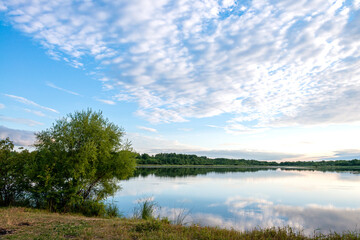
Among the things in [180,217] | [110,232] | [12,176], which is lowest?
[180,217]

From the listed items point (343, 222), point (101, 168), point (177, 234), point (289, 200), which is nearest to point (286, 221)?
point (343, 222)

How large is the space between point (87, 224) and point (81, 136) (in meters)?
9.77

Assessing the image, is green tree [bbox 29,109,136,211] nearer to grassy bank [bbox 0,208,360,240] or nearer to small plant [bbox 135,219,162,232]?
grassy bank [bbox 0,208,360,240]

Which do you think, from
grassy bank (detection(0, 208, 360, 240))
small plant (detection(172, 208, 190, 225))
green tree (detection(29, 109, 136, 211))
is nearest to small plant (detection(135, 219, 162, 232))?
grassy bank (detection(0, 208, 360, 240))

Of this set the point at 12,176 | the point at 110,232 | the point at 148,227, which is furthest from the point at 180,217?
the point at 12,176

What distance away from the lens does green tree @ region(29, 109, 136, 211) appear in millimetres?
17609

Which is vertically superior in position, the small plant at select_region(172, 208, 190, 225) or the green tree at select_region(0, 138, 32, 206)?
the green tree at select_region(0, 138, 32, 206)

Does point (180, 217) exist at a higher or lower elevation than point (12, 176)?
lower

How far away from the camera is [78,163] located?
1820 cm

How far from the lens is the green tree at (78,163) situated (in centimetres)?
1761

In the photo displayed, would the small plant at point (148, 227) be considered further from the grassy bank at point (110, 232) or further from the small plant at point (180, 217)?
the small plant at point (180, 217)

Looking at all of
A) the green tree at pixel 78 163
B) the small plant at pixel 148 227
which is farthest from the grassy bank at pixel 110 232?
the green tree at pixel 78 163

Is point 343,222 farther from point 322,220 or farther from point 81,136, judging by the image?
point 81,136

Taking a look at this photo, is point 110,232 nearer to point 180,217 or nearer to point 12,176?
point 180,217
